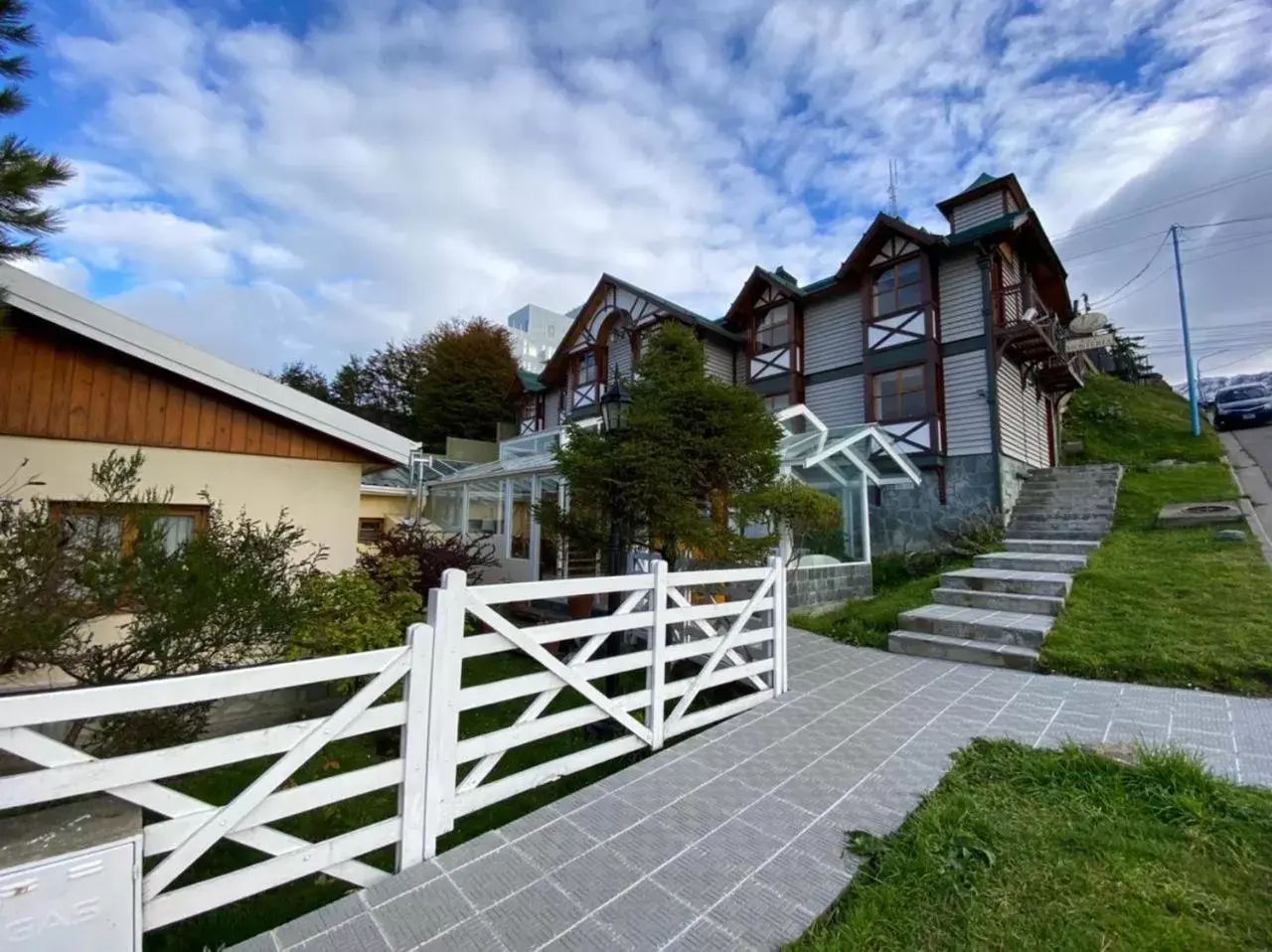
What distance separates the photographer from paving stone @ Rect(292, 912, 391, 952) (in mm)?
1803

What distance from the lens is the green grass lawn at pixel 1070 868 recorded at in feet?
6.09

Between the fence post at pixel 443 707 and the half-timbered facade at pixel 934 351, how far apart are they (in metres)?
9.35

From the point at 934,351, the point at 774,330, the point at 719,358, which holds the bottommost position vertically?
the point at 934,351

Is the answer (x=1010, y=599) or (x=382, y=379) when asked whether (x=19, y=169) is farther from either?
(x=382, y=379)

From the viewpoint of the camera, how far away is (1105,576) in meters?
6.78

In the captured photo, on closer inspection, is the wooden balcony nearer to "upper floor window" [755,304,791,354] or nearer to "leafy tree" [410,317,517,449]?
"upper floor window" [755,304,791,354]

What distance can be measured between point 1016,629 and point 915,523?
23.3 feet

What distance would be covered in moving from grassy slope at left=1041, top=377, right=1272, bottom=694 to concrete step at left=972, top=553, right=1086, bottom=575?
220 mm

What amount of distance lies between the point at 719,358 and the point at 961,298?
6192 millimetres

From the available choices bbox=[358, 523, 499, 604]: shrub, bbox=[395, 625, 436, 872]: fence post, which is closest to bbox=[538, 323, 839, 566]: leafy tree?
bbox=[358, 523, 499, 604]: shrub

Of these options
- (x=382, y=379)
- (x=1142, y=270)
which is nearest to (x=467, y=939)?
(x=1142, y=270)

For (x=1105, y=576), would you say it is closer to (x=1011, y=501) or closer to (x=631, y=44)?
(x=1011, y=501)

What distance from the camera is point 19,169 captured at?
2.65 m

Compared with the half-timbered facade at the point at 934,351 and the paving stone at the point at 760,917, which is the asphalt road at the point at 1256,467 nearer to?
the half-timbered facade at the point at 934,351
